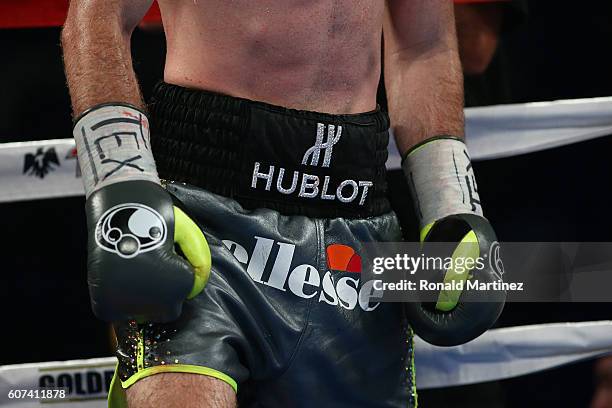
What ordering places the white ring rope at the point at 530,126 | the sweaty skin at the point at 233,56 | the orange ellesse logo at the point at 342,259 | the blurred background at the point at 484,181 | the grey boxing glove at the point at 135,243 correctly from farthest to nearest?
the blurred background at the point at 484,181, the white ring rope at the point at 530,126, the orange ellesse logo at the point at 342,259, the sweaty skin at the point at 233,56, the grey boxing glove at the point at 135,243

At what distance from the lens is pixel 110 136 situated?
4.43 feet

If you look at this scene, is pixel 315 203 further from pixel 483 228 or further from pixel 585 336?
pixel 585 336

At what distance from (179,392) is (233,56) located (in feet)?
1.70

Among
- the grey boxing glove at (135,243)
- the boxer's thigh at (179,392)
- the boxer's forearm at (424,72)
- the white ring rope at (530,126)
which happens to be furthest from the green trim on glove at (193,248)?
the white ring rope at (530,126)

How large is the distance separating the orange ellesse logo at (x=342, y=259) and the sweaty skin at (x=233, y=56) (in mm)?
221

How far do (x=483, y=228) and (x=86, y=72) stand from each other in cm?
67

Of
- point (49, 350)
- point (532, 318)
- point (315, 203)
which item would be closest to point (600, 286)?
point (532, 318)

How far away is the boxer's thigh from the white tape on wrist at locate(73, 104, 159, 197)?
274mm

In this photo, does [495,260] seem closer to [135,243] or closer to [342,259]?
[342,259]

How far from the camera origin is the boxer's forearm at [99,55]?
4.58 ft

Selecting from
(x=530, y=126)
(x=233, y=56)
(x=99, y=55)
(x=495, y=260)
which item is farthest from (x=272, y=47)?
(x=530, y=126)

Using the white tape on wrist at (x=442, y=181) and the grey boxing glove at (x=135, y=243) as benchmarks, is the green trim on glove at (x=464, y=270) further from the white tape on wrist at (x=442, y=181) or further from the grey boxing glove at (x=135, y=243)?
the grey boxing glove at (x=135, y=243)

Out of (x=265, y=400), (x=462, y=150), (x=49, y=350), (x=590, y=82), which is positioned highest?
(x=590, y=82)

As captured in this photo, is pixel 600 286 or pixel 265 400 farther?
pixel 600 286
